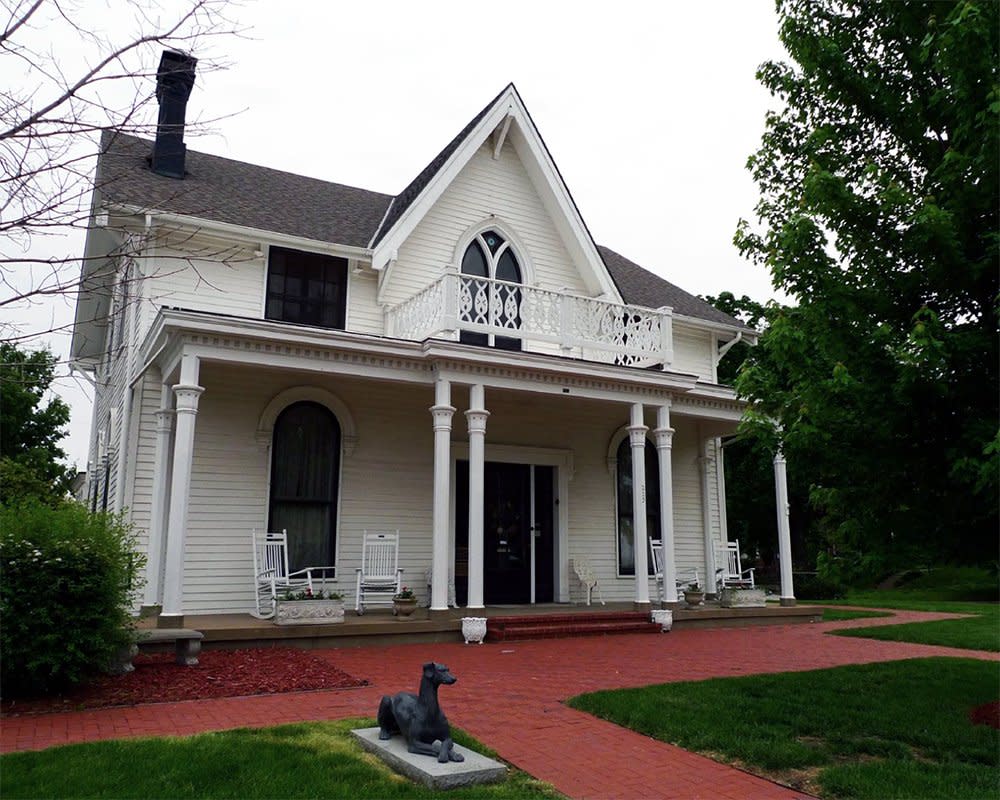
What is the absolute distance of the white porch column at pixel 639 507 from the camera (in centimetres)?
1281

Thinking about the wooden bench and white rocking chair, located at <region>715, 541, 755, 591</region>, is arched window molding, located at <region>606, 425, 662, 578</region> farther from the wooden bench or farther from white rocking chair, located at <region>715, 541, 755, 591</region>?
the wooden bench

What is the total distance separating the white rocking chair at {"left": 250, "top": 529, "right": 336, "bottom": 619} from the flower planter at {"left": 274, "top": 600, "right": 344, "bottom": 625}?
70cm

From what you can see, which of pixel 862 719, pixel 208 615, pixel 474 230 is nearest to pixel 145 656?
pixel 208 615

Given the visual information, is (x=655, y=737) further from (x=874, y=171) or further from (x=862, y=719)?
(x=874, y=171)

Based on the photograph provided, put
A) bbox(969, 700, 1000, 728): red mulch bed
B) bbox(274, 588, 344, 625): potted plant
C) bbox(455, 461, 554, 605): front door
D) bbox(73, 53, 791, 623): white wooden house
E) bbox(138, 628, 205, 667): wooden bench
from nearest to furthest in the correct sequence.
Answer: bbox(969, 700, 1000, 728): red mulch bed < bbox(138, 628, 205, 667): wooden bench < bbox(274, 588, 344, 625): potted plant < bbox(73, 53, 791, 623): white wooden house < bbox(455, 461, 554, 605): front door

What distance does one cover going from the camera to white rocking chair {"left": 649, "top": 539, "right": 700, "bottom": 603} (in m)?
14.5


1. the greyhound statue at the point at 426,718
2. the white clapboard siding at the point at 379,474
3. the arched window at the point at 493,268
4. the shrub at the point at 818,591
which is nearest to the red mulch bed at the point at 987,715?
the greyhound statue at the point at 426,718

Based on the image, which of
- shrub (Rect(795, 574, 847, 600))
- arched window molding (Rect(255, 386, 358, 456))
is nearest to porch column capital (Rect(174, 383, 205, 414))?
arched window molding (Rect(255, 386, 358, 456))

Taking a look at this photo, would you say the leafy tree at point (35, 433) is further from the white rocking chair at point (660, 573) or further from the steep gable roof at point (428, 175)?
the white rocking chair at point (660, 573)

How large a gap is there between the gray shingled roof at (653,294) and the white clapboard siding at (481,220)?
1.48 metres

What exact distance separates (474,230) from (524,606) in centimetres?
715

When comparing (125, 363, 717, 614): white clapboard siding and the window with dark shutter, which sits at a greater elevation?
the window with dark shutter

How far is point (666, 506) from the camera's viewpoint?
1331cm

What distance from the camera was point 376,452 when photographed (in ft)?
43.8
